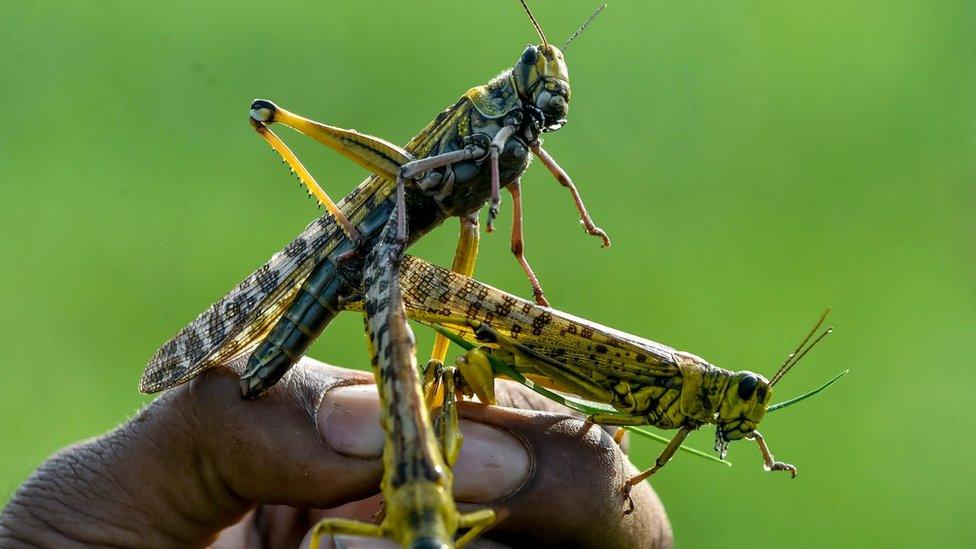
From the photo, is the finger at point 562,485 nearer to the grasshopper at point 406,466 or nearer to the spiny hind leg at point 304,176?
the spiny hind leg at point 304,176

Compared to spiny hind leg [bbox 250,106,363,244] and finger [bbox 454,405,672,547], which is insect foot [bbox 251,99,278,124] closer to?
spiny hind leg [bbox 250,106,363,244]

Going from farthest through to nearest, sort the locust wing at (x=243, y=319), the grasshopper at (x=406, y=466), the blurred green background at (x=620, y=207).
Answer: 1. the blurred green background at (x=620, y=207)
2. the locust wing at (x=243, y=319)
3. the grasshopper at (x=406, y=466)

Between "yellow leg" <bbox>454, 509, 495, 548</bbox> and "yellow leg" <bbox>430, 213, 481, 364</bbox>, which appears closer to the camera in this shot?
"yellow leg" <bbox>454, 509, 495, 548</bbox>

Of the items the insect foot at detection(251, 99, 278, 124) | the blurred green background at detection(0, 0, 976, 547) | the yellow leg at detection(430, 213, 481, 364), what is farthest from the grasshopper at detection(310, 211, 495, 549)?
the blurred green background at detection(0, 0, 976, 547)

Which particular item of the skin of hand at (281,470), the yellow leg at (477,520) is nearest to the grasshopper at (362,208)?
the skin of hand at (281,470)

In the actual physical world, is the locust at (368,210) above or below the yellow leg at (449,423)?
above

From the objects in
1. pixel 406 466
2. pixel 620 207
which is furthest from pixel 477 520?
pixel 620 207
